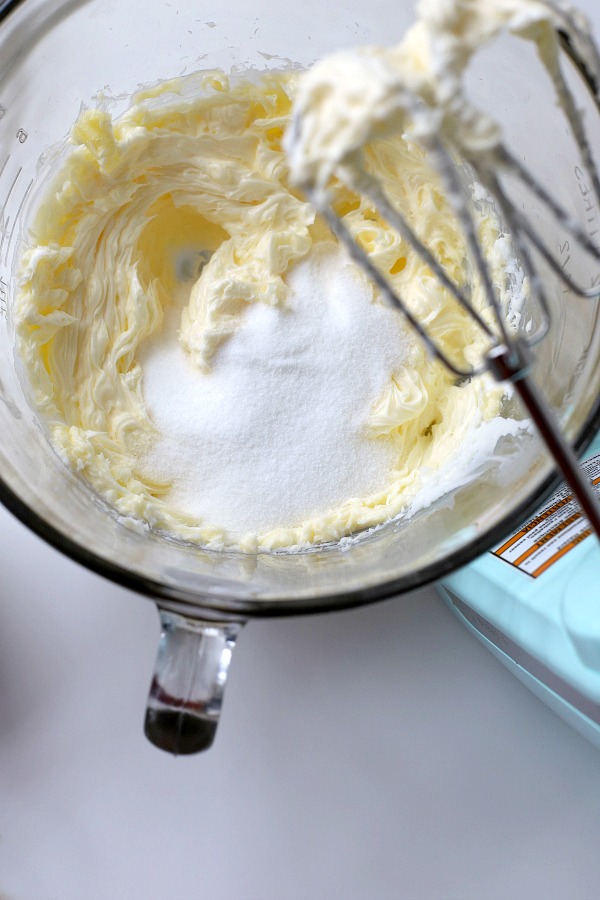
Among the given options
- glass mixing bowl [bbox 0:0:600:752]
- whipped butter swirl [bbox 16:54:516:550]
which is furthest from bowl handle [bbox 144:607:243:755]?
whipped butter swirl [bbox 16:54:516:550]

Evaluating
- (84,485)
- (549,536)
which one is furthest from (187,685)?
(549,536)

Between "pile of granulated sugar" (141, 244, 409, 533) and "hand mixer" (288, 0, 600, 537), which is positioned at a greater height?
"hand mixer" (288, 0, 600, 537)

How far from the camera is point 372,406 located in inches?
30.5

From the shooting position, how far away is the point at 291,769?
2.61 ft

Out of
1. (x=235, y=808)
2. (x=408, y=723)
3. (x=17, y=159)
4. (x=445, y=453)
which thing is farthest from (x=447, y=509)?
(x=17, y=159)

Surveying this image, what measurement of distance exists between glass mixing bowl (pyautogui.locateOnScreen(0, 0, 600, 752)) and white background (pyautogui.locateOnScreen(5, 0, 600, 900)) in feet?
0.56

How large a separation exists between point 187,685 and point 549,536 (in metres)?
0.34

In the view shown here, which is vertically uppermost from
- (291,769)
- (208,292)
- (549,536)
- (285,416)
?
(208,292)

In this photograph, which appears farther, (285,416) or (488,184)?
(285,416)

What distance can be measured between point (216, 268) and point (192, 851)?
2.01 ft

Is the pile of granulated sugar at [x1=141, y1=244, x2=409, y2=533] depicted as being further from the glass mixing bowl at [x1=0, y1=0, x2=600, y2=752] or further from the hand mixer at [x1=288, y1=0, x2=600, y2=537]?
the hand mixer at [x1=288, y1=0, x2=600, y2=537]

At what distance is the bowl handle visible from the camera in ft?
1.82

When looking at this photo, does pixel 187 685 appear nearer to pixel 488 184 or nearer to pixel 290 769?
pixel 290 769

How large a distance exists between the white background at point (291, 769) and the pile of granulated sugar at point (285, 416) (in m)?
0.15
